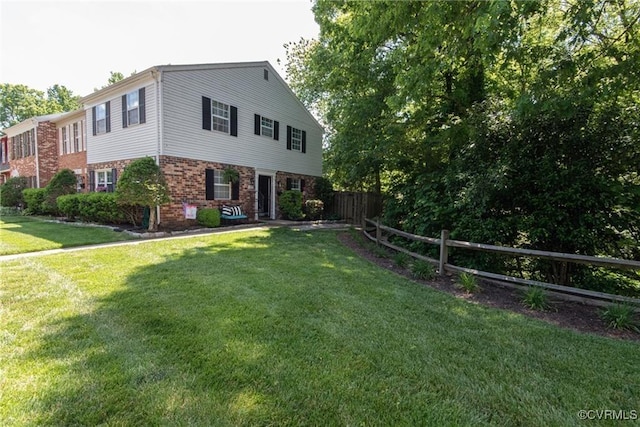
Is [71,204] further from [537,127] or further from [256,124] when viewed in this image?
[537,127]

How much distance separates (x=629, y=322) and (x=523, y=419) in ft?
9.41

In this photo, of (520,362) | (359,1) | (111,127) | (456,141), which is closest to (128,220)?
(111,127)

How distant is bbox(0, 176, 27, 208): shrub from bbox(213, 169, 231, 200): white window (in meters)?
13.9

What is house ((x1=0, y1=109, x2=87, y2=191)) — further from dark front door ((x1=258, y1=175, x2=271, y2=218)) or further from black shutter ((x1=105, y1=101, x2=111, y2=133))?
dark front door ((x1=258, y1=175, x2=271, y2=218))

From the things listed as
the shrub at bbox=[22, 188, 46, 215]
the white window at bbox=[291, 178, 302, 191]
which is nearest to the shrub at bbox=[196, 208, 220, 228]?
the white window at bbox=[291, 178, 302, 191]

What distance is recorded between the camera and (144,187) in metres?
9.83

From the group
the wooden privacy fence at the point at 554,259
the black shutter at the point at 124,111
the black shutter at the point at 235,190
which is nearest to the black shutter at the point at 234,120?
the black shutter at the point at 235,190

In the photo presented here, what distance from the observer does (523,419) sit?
2.16 m

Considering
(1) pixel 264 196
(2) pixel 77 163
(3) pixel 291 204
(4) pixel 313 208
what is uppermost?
(2) pixel 77 163

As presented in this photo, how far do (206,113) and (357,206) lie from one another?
338 inches

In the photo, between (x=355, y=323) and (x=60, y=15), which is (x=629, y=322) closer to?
(x=355, y=323)

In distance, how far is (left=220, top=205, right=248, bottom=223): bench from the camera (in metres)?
12.5

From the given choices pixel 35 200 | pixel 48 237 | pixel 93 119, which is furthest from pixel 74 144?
pixel 48 237

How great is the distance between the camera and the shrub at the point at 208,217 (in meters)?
11.6
